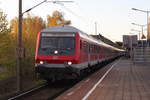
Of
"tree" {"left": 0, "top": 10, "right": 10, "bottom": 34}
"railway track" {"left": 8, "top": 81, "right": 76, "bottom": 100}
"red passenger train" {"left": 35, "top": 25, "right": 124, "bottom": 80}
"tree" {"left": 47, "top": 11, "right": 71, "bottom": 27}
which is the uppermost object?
"tree" {"left": 47, "top": 11, "right": 71, "bottom": 27}

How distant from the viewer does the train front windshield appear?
18641 mm

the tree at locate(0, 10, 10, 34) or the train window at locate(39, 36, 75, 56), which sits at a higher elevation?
the tree at locate(0, 10, 10, 34)

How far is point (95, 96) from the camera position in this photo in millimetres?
14172

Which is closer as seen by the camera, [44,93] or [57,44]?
[44,93]

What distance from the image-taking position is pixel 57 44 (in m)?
18.9

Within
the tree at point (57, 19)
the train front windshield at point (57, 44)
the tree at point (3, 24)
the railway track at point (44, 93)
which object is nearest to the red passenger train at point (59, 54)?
the train front windshield at point (57, 44)

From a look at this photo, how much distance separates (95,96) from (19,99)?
3.02 meters

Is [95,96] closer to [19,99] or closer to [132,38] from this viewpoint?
[19,99]

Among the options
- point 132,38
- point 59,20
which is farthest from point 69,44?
point 59,20

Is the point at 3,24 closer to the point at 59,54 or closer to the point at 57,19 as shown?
the point at 59,54

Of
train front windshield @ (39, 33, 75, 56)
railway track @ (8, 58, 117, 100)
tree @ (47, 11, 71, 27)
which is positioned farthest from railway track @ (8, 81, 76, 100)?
tree @ (47, 11, 71, 27)

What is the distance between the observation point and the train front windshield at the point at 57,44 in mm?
18641

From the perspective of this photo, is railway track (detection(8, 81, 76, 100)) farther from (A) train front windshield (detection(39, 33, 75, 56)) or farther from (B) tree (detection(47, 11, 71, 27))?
(B) tree (detection(47, 11, 71, 27))

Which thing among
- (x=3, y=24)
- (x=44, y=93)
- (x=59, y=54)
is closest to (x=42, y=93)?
(x=44, y=93)
